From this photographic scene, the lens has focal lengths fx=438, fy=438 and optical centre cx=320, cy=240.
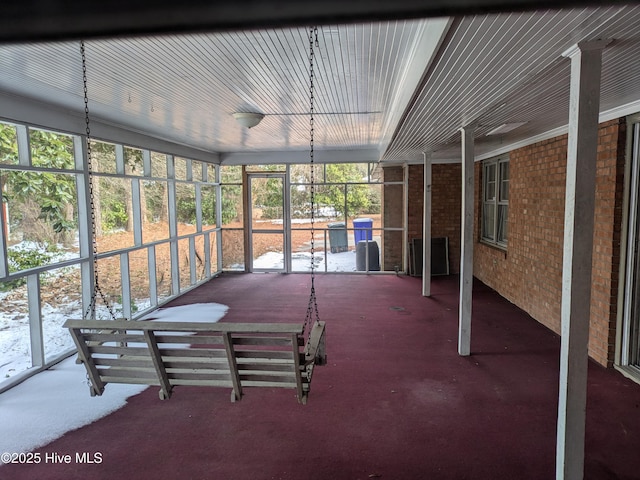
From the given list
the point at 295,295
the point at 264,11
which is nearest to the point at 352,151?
the point at 295,295

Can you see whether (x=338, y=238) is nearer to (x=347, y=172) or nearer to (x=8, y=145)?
(x=347, y=172)

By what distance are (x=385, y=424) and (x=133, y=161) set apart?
6.03m

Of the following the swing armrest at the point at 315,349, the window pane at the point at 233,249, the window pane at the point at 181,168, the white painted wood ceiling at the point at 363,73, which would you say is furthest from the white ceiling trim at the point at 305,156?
the swing armrest at the point at 315,349

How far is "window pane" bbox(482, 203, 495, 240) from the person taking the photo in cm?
874

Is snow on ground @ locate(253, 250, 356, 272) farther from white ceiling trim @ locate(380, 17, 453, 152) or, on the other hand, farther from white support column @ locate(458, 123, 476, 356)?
white ceiling trim @ locate(380, 17, 453, 152)

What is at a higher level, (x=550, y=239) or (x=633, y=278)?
(x=550, y=239)

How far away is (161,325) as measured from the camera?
9.68 ft

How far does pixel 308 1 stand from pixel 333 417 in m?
3.78

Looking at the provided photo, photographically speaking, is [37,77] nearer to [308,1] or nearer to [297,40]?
[297,40]

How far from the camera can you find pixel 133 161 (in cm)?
746

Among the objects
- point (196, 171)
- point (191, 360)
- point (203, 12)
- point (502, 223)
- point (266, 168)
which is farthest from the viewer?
point (266, 168)

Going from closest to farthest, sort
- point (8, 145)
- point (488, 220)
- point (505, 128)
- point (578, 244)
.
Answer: point (578, 244), point (505, 128), point (8, 145), point (488, 220)

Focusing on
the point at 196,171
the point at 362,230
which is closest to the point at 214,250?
the point at 196,171

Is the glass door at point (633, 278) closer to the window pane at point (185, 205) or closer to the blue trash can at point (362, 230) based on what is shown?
the blue trash can at point (362, 230)
